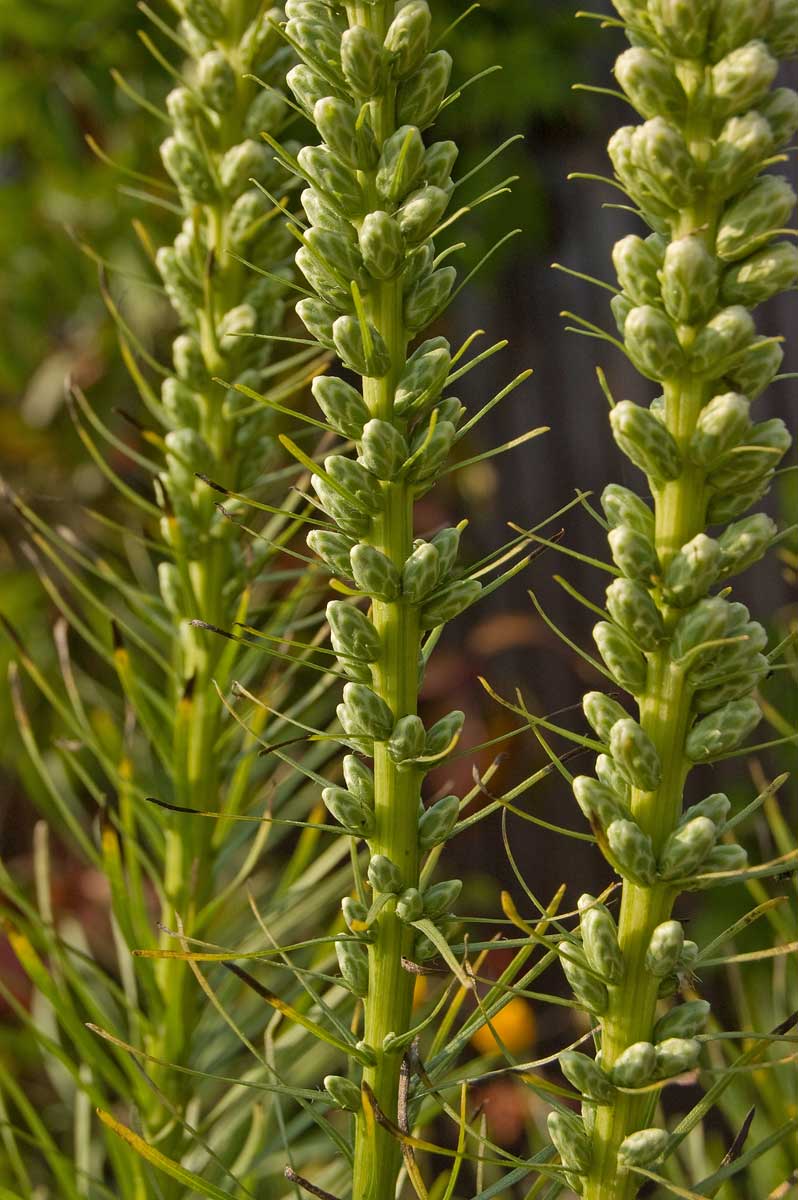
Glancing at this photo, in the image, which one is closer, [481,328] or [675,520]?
[675,520]

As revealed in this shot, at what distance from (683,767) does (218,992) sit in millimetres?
319

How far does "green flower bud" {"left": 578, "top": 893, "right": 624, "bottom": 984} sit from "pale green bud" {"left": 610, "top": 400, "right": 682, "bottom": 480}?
4.0 inches

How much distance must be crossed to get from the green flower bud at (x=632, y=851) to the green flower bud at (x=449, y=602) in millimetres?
69

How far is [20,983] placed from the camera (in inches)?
48.6

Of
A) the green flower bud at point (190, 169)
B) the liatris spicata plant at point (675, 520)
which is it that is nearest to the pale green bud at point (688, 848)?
the liatris spicata plant at point (675, 520)

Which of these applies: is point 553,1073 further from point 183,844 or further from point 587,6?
point 587,6

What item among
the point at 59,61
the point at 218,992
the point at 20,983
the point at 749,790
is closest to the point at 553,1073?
the point at 749,790

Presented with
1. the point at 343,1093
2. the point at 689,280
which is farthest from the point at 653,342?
the point at 343,1093

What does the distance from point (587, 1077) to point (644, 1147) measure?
2 cm

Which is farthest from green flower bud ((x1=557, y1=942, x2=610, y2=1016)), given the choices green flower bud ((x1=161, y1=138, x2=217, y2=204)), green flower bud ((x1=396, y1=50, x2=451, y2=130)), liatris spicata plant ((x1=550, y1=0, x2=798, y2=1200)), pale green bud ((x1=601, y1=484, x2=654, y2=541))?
green flower bud ((x1=161, y1=138, x2=217, y2=204))

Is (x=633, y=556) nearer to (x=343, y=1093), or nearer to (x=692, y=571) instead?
(x=692, y=571)

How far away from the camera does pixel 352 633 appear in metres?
0.30

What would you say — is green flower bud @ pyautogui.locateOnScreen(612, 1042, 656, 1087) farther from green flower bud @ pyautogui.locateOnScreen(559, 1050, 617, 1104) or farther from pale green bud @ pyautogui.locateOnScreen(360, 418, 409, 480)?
pale green bud @ pyautogui.locateOnScreen(360, 418, 409, 480)

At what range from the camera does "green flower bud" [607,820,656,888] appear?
0.27 meters
